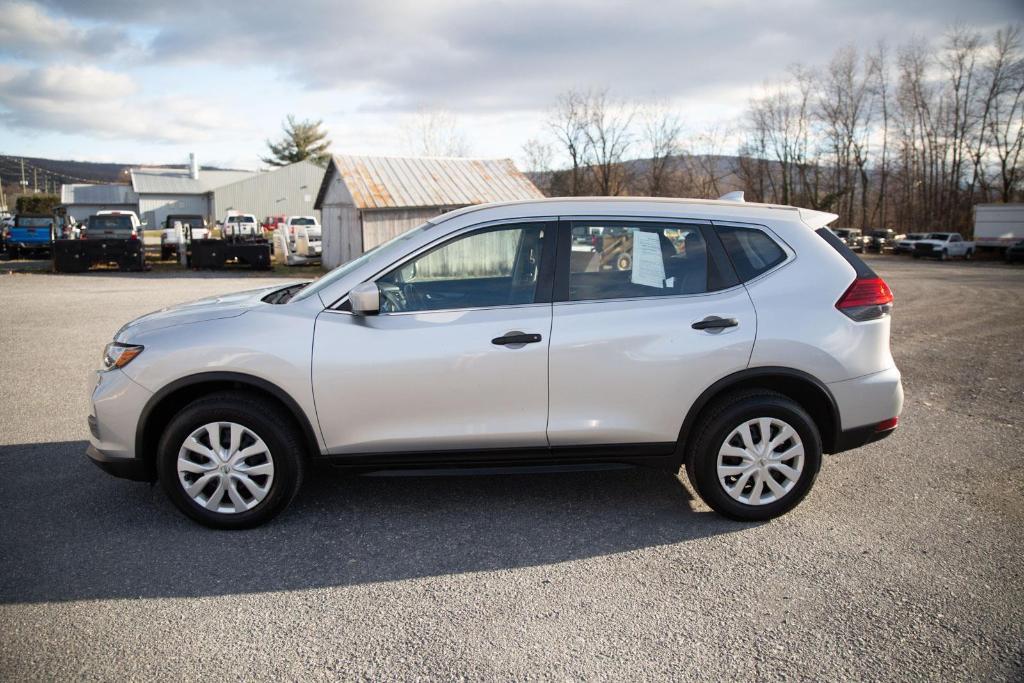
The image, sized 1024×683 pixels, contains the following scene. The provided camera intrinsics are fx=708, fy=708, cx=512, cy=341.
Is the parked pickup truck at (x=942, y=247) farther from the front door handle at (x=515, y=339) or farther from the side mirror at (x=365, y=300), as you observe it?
the side mirror at (x=365, y=300)

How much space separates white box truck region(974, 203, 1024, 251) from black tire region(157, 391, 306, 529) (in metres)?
45.8

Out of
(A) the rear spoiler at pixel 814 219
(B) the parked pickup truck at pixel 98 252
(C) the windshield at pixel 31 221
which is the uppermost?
(C) the windshield at pixel 31 221

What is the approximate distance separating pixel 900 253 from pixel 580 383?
45843mm

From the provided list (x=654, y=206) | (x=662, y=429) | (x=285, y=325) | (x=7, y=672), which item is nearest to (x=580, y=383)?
(x=662, y=429)

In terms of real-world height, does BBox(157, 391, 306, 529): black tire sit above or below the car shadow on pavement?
above

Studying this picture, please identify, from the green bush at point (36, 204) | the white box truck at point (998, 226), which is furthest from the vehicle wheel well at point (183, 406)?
the green bush at point (36, 204)

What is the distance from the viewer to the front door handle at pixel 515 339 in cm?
389

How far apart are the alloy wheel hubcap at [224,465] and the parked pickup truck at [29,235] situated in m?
31.8

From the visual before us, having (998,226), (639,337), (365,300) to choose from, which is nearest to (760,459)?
(639,337)

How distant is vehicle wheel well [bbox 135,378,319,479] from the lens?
3.93 m

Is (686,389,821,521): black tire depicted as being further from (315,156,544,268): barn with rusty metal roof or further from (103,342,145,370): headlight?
(315,156,544,268): barn with rusty metal roof

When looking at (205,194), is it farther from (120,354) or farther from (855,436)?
(855,436)

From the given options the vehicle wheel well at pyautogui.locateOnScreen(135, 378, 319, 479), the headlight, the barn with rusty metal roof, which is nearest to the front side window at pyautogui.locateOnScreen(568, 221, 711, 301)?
the vehicle wheel well at pyautogui.locateOnScreen(135, 378, 319, 479)

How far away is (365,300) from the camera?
3.83 m
